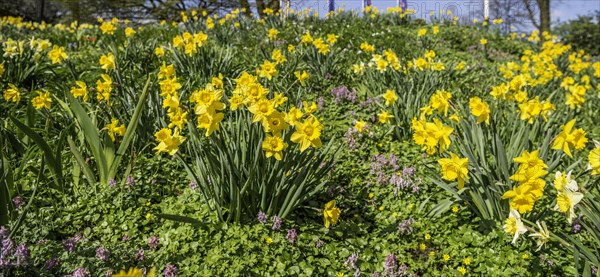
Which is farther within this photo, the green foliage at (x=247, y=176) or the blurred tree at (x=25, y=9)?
the blurred tree at (x=25, y=9)

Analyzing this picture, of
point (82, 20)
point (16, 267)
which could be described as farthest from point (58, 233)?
point (82, 20)

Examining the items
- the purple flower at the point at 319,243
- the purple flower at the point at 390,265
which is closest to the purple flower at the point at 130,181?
the purple flower at the point at 319,243

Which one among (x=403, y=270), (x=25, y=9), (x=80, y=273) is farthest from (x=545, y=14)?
(x=25, y=9)

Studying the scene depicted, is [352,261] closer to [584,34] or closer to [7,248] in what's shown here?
[7,248]

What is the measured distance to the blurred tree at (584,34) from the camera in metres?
17.1

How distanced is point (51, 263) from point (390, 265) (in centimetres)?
162

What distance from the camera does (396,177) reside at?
2.92 metres

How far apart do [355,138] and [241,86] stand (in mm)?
1732

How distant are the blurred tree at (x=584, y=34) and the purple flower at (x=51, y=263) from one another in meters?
20.1

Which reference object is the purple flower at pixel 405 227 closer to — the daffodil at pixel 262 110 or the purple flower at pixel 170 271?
the daffodil at pixel 262 110

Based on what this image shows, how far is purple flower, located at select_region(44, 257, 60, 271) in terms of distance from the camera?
5.47 ft

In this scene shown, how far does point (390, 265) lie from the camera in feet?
7.28

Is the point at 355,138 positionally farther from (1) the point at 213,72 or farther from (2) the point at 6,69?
(2) the point at 6,69

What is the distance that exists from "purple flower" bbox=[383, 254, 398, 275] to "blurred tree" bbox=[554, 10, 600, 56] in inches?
740
